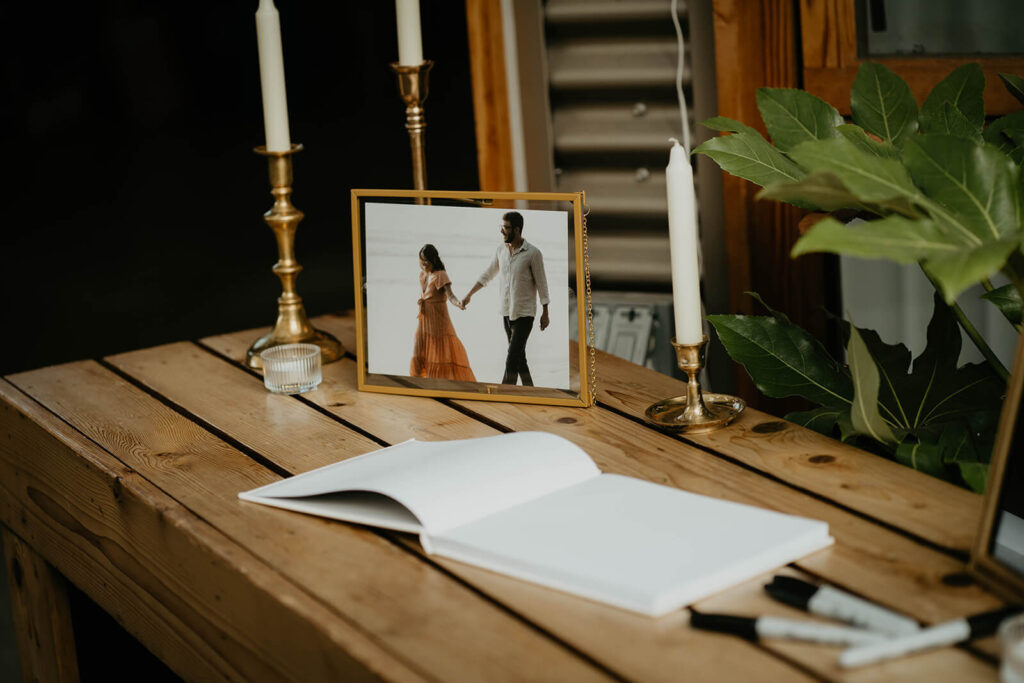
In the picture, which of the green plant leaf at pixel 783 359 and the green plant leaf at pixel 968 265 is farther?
the green plant leaf at pixel 783 359

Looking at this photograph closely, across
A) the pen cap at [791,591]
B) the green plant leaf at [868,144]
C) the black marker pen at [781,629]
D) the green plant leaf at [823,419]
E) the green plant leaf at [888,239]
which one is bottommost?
the black marker pen at [781,629]

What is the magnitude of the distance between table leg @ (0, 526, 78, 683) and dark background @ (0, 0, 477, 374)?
122 cm

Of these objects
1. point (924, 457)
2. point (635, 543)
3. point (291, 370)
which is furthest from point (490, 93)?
point (635, 543)

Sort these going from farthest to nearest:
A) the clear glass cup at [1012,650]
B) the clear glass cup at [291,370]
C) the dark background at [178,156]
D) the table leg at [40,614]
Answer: the dark background at [178,156] < the table leg at [40,614] < the clear glass cup at [291,370] < the clear glass cup at [1012,650]

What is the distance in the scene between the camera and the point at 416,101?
1.47m

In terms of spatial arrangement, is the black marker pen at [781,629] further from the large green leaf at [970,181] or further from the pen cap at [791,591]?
the large green leaf at [970,181]

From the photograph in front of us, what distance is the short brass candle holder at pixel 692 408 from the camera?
1188 mm

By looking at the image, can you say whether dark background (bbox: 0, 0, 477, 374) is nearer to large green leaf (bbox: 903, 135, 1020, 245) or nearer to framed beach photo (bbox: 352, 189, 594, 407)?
framed beach photo (bbox: 352, 189, 594, 407)

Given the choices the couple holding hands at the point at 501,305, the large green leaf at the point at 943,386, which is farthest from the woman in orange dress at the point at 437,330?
the large green leaf at the point at 943,386

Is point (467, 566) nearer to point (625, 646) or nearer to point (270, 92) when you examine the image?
point (625, 646)

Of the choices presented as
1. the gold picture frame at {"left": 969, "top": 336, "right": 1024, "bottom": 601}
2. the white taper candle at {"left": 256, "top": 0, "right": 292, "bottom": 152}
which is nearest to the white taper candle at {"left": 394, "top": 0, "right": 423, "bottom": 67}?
the white taper candle at {"left": 256, "top": 0, "right": 292, "bottom": 152}

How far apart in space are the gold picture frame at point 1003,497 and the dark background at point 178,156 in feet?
6.65

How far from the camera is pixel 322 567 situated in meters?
0.92

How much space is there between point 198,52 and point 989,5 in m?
2.00
